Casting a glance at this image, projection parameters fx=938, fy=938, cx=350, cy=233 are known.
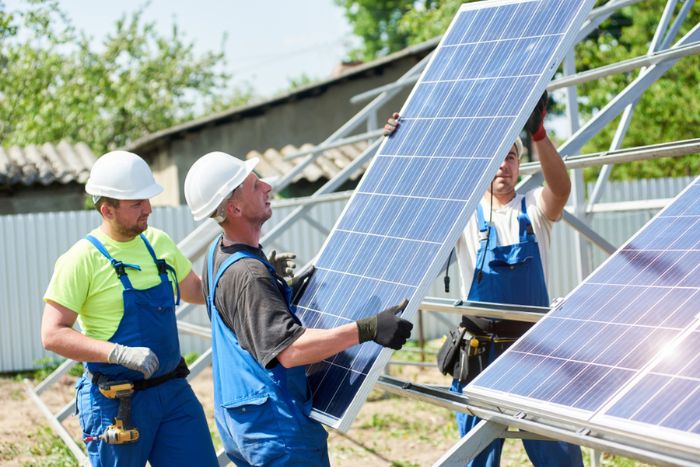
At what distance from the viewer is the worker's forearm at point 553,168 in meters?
3.83

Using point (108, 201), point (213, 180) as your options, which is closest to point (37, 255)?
point (108, 201)

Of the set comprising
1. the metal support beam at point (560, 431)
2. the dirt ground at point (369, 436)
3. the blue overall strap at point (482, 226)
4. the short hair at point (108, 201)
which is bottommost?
the dirt ground at point (369, 436)

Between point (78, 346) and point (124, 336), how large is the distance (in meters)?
0.22

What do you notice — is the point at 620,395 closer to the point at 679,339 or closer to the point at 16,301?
the point at 679,339

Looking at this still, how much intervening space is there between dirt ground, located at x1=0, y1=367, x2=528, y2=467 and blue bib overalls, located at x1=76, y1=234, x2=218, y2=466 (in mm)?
2669

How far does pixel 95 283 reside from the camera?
3959mm

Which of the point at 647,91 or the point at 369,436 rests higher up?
the point at 647,91

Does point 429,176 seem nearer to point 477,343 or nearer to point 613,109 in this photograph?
point 477,343

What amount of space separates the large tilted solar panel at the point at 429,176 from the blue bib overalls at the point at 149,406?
816mm

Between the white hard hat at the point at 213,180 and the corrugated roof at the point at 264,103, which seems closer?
the white hard hat at the point at 213,180

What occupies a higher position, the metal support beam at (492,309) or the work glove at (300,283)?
the work glove at (300,283)

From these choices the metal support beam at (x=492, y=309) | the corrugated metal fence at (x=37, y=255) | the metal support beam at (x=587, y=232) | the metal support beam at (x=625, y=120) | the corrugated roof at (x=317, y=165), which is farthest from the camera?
the corrugated roof at (x=317, y=165)

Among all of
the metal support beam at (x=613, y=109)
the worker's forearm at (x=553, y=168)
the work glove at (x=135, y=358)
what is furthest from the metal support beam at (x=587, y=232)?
the work glove at (x=135, y=358)

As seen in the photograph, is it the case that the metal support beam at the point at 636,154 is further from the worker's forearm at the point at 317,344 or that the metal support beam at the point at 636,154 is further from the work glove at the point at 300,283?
the worker's forearm at the point at 317,344
